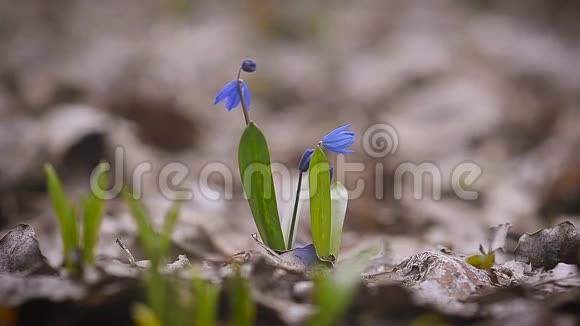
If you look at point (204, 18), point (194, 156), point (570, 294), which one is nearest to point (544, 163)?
point (194, 156)

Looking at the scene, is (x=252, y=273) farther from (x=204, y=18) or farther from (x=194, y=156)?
(x=204, y=18)

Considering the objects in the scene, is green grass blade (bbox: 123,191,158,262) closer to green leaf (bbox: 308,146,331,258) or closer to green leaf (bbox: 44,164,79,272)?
green leaf (bbox: 44,164,79,272)

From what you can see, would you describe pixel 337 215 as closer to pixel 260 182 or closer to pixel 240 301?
pixel 260 182

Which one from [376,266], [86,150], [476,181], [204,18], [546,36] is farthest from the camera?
[204,18]

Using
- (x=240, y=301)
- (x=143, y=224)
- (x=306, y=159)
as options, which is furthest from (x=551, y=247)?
(x=143, y=224)

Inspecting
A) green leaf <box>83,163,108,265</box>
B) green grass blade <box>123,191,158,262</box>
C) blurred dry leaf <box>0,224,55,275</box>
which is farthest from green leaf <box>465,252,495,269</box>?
blurred dry leaf <box>0,224,55,275</box>

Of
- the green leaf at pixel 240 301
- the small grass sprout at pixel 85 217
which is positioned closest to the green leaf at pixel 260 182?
the small grass sprout at pixel 85 217
